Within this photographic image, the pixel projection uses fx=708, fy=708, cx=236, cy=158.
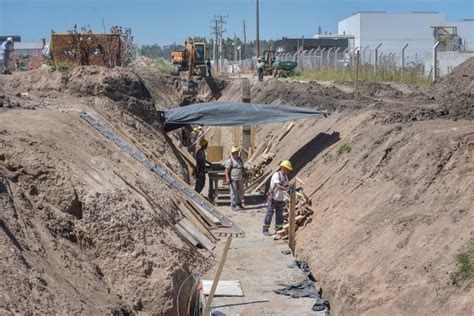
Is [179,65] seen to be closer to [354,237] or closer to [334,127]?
[334,127]

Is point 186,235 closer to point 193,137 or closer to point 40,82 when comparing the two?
point 40,82

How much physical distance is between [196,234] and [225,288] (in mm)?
2382

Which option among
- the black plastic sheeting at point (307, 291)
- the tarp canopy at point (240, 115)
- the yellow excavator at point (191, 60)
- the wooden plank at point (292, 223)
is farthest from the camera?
the yellow excavator at point (191, 60)

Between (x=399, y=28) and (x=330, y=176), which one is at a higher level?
(x=399, y=28)

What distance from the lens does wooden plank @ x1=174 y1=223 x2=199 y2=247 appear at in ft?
43.0

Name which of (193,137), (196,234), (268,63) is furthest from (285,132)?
(268,63)

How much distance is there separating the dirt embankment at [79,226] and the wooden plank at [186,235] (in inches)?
9.5

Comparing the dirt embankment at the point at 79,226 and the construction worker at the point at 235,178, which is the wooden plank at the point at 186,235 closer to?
the dirt embankment at the point at 79,226

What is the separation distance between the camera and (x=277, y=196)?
14984mm

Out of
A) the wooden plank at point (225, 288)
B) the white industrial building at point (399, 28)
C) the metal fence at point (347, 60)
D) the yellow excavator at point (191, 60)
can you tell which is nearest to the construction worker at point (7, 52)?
the yellow excavator at point (191, 60)

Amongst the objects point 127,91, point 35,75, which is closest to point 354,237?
point 127,91

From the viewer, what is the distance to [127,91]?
21.7 metres

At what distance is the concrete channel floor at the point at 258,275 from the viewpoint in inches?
420

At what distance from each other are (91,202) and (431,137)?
21.4 ft
